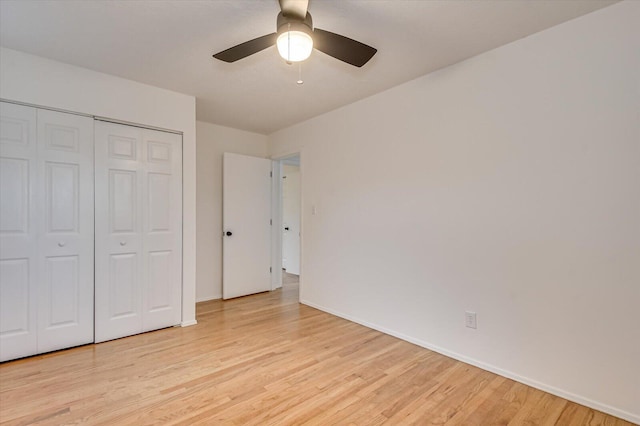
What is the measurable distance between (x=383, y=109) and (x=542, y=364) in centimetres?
245

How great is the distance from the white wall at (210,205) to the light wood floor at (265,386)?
1.26 m

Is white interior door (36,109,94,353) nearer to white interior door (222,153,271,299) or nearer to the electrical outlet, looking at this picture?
white interior door (222,153,271,299)

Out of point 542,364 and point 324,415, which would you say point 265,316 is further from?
point 542,364

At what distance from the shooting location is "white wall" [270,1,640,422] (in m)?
1.77

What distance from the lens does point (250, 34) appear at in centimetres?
210

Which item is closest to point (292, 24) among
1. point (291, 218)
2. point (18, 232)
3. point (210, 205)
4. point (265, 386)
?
point (265, 386)

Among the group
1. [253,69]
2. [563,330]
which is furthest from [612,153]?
[253,69]

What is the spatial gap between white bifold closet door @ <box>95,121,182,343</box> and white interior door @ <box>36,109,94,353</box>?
83mm

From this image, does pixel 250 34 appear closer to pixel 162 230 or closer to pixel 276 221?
pixel 162 230

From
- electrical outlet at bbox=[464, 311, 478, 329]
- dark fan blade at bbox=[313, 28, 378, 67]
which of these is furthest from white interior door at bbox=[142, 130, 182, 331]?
electrical outlet at bbox=[464, 311, 478, 329]

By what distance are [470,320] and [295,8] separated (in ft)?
8.10

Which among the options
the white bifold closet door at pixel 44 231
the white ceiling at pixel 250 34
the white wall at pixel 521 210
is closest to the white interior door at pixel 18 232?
the white bifold closet door at pixel 44 231

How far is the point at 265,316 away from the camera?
3.46m

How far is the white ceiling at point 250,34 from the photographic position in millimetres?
1811
